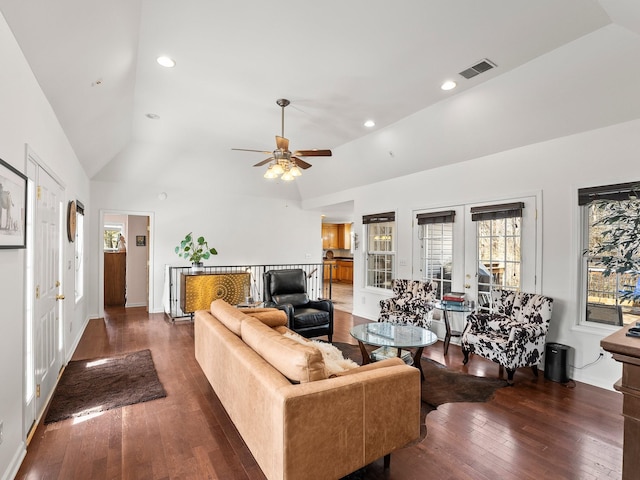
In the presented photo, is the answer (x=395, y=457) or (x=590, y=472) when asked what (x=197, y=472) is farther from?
(x=590, y=472)

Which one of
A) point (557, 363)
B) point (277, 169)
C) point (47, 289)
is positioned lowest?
point (557, 363)

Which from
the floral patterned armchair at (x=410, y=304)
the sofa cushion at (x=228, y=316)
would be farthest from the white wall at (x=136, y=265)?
the floral patterned armchair at (x=410, y=304)

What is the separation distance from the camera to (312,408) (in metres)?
1.71

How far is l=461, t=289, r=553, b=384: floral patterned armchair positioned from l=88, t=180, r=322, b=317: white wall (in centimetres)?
551

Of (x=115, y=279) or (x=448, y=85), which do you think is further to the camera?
(x=115, y=279)

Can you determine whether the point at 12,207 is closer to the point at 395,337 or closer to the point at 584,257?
the point at 395,337

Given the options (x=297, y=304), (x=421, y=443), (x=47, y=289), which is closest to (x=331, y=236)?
(x=297, y=304)

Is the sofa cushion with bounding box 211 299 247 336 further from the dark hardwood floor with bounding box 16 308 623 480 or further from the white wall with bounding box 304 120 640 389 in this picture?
the white wall with bounding box 304 120 640 389

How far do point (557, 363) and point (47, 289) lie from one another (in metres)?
5.26

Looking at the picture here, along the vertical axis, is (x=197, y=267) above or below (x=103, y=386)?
above

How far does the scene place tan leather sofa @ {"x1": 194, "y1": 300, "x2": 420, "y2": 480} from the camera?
169 centimetres

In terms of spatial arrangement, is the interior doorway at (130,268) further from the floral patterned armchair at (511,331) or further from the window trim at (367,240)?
the floral patterned armchair at (511,331)

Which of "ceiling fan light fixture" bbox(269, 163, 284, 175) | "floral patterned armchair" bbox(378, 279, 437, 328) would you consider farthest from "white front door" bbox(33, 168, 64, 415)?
"floral patterned armchair" bbox(378, 279, 437, 328)

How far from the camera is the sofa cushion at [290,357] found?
6.18 ft
